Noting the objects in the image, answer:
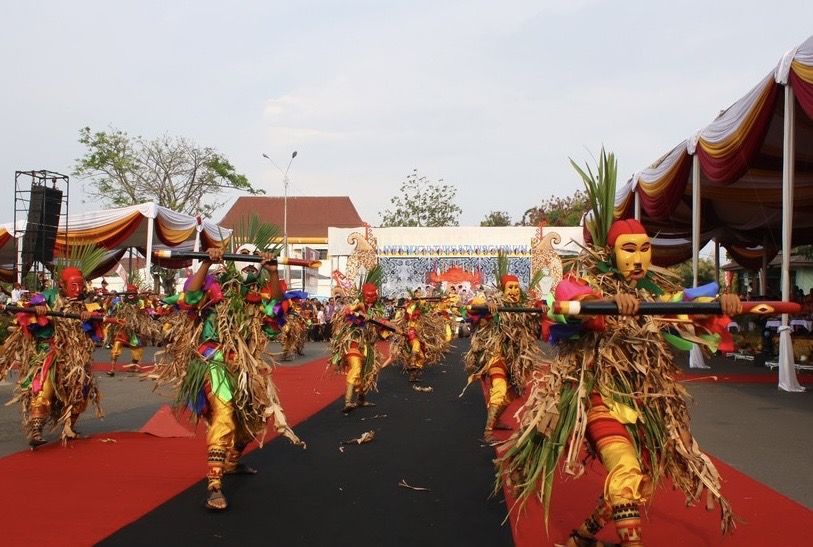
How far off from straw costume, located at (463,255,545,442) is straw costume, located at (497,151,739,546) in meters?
3.54

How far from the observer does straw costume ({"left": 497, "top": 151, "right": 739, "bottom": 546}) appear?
12.2 feet

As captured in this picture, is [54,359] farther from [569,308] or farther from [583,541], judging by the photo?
[569,308]

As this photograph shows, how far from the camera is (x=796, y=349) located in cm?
1430

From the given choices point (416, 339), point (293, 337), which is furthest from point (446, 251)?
point (416, 339)

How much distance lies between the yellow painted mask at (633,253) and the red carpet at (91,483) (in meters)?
3.28

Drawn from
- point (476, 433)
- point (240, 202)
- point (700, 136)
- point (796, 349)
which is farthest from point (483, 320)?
point (240, 202)

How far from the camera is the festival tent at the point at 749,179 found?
10.2 m

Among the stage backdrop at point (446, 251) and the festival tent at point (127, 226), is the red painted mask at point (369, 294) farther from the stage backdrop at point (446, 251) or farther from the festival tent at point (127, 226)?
the stage backdrop at point (446, 251)

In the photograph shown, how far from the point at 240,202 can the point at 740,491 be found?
57.4 meters

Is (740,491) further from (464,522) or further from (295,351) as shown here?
(295,351)

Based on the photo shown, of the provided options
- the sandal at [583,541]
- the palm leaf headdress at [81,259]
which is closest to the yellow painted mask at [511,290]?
the palm leaf headdress at [81,259]

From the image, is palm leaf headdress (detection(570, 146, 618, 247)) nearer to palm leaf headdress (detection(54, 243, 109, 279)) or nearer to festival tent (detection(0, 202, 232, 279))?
palm leaf headdress (detection(54, 243, 109, 279))

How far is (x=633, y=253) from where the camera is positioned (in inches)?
157

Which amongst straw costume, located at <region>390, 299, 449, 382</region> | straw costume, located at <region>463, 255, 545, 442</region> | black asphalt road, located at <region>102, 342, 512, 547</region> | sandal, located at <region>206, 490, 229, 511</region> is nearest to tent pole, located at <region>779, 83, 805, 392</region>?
straw costume, located at <region>463, 255, 545, 442</region>
